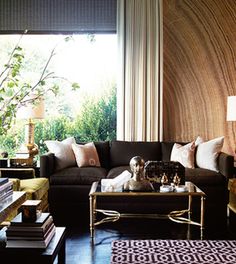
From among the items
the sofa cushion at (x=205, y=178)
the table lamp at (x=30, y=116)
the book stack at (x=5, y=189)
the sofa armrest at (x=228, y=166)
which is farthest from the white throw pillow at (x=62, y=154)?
the book stack at (x=5, y=189)

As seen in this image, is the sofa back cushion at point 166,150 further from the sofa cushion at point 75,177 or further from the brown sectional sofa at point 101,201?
the sofa cushion at point 75,177

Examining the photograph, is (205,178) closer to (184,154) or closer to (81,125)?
(184,154)

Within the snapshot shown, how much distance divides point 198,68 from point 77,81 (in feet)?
6.11

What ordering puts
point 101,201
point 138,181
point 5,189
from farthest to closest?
point 101,201
point 138,181
point 5,189

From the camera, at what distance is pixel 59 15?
565cm

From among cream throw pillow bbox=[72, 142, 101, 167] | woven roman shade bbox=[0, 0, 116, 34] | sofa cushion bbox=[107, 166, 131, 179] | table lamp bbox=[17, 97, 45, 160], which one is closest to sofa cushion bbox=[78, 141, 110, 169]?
cream throw pillow bbox=[72, 142, 101, 167]

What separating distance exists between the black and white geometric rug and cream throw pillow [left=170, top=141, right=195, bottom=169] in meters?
1.46

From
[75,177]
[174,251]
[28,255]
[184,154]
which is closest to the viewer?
[28,255]

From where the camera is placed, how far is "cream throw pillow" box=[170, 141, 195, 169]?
4.62 m

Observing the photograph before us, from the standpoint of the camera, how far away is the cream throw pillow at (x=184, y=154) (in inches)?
182

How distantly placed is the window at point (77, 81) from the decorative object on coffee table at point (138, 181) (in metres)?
2.41

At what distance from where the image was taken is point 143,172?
3527 millimetres

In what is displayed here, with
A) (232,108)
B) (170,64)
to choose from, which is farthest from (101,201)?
(170,64)

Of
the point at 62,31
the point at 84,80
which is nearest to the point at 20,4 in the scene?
the point at 62,31
